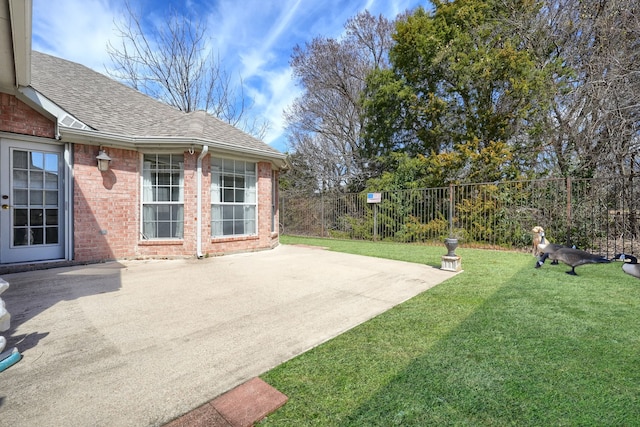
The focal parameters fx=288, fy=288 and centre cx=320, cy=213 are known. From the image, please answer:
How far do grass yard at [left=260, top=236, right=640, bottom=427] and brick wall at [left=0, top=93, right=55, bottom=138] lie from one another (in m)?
7.01

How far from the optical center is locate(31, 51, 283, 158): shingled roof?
668cm

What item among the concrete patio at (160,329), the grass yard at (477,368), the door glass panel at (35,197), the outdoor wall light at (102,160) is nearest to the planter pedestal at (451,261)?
the concrete patio at (160,329)

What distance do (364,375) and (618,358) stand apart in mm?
2018

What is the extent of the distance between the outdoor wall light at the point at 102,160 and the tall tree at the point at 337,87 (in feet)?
42.1

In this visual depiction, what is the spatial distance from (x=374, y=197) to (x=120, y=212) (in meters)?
8.62

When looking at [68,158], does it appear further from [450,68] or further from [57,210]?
[450,68]

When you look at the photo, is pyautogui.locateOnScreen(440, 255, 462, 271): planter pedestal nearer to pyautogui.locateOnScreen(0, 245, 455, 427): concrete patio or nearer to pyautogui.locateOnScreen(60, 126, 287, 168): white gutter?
pyautogui.locateOnScreen(0, 245, 455, 427): concrete patio

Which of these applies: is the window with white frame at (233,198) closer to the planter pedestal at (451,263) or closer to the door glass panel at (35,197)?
the door glass panel at (35,197)

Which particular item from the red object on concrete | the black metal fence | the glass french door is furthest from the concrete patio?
the black metal fence

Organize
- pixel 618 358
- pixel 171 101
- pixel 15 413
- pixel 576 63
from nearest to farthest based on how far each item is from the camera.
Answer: pixel 15 413, pixel 618 358, pixel 576 63, pixel 171 101

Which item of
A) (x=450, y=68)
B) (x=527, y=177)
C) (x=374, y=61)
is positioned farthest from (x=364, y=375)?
(x=374, y=61)

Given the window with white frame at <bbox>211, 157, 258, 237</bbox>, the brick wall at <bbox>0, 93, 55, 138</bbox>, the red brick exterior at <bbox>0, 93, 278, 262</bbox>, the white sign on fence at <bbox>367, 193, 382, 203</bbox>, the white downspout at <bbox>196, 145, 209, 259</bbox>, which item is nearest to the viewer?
the brick wall at <bbox>0, 93, 55, 138</bbox>

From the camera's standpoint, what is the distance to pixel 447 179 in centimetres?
1153

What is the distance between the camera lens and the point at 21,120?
220 inches
